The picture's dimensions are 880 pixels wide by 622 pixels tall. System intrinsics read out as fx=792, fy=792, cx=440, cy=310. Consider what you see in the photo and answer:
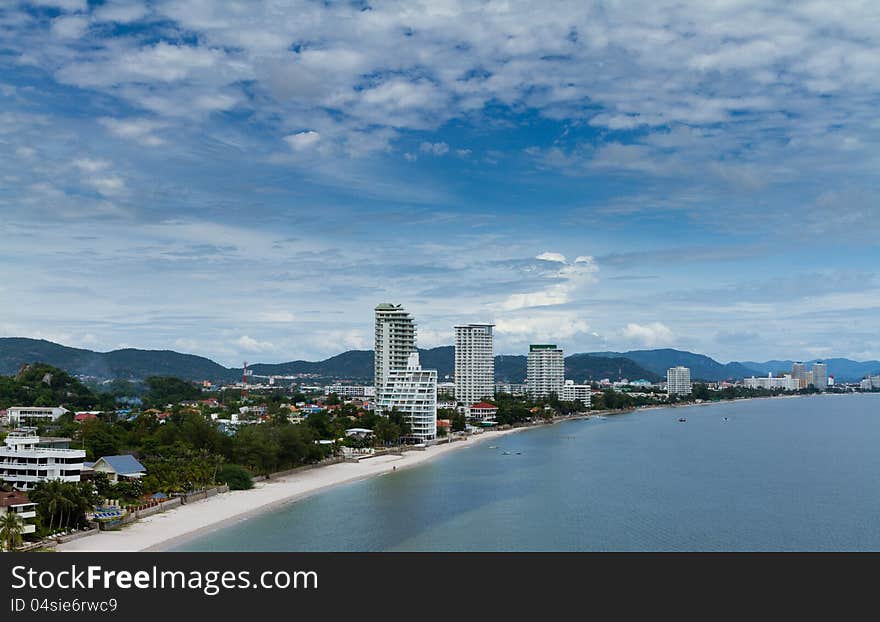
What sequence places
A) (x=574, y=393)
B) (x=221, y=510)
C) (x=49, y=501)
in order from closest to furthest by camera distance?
(x=49, y=501)
(x=221, y=510)
(x=574, y=393)

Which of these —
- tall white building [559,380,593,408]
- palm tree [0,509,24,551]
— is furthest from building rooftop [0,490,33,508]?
tall white building [559,380,593,408]

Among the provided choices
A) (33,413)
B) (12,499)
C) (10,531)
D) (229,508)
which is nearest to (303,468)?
(229,508)

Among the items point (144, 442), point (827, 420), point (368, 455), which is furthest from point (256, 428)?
point (827, 420)

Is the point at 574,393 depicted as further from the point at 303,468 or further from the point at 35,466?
the point at 35,466

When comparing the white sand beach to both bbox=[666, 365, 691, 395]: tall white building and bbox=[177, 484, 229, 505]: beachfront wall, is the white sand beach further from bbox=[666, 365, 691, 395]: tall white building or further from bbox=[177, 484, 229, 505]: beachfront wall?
bbox=[666, 365, 691, 395]: tall white building
